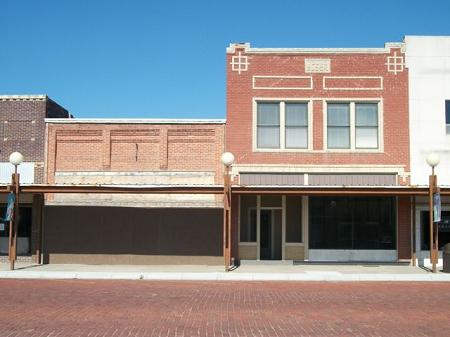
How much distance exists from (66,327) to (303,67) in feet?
54.7

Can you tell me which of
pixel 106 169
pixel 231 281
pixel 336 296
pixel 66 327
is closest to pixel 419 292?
pixel 336 296

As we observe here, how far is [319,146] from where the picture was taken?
24609 millimetres

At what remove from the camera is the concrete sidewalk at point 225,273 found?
2017cm

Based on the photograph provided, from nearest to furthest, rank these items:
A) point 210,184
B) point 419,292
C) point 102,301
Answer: point 102,301
point 419,292
point 210,184

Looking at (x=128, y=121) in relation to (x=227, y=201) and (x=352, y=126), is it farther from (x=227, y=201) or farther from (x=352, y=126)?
(x=352, y=126)

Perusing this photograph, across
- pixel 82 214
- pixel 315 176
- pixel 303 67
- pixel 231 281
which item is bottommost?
pixel 231 281

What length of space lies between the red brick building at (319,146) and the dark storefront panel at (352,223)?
0.04 meters

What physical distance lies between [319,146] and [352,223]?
331cm

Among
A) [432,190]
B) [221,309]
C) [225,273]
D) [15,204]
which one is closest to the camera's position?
[221,309]

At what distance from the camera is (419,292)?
54.3ft

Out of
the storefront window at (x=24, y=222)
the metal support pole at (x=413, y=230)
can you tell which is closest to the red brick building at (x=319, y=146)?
the metal support pole at (x=413, y=230)

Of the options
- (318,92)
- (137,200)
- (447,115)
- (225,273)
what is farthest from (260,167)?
(447,115)

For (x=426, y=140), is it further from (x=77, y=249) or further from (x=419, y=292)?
(x=77, y=249)

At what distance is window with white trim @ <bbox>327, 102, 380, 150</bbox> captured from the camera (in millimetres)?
24719
